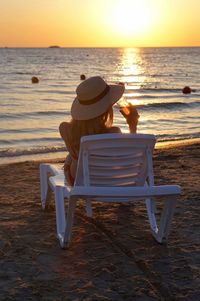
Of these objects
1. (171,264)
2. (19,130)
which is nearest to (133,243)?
(171,264)

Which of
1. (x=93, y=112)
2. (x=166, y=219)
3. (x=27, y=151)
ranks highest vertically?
(x=93, y=112)

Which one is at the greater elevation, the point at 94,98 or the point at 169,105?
the point at 94,98

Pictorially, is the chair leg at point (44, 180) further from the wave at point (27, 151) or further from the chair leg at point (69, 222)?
the wave at point (27, 151)

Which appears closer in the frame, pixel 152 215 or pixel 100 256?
pixel 100 256

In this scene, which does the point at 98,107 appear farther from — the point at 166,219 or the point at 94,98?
the point at 166,219

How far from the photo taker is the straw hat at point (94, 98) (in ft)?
15.3

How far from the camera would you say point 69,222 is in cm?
449

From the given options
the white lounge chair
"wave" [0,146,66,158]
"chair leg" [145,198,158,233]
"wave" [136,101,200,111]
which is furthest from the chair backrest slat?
"wave" [136,101,200,111]

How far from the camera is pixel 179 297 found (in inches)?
150

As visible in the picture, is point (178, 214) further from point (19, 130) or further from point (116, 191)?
point (19, 130)

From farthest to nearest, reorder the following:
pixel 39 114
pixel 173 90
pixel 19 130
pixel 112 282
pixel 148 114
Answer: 1. pixel 173 90
2. pixel 148 114
3. pixel 39 114
4. pixel 19 130
5. pixel 112 282

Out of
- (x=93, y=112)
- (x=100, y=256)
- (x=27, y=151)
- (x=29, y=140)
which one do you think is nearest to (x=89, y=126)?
(x=93, y=112)

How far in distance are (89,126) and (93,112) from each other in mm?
175

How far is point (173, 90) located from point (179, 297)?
33.0 meters
